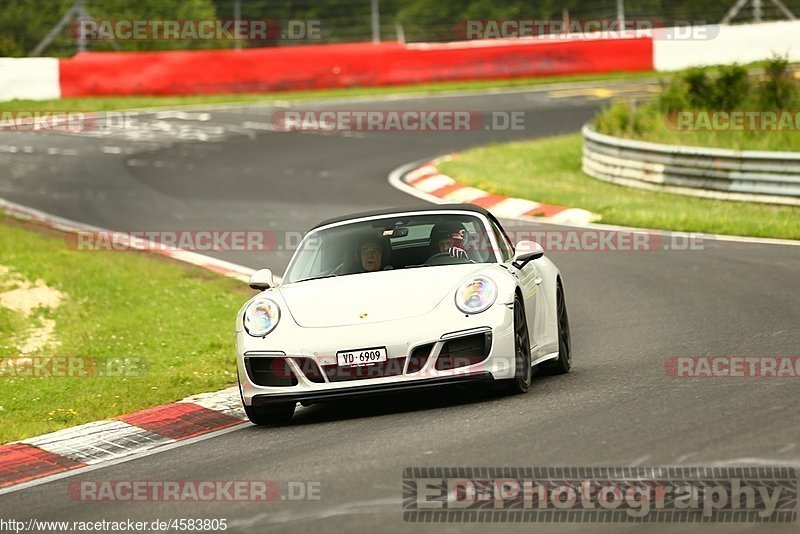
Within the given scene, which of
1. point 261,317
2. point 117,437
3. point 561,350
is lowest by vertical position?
point 117,437

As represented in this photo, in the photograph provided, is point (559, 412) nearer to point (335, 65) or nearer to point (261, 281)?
point (261, 281)

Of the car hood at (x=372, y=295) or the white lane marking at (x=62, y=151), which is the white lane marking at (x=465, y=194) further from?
the car hood at (x=372, y=295)

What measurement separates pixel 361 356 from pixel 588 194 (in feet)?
42.1

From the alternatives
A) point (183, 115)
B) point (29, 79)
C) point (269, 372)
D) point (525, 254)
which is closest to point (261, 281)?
point (269, 372)

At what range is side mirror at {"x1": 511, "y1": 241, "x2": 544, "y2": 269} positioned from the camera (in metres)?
9.35

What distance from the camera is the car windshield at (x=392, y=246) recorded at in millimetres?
9516

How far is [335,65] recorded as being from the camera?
120ft

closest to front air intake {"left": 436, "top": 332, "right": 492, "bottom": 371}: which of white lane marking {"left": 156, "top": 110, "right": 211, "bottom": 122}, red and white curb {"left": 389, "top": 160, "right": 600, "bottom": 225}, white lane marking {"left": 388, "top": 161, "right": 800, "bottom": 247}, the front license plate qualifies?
the front license plate

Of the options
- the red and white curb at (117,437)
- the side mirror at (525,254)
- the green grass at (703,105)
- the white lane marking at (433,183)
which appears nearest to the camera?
the red and white curb at (117,437)

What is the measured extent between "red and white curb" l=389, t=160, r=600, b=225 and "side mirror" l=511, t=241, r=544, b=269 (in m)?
8.80

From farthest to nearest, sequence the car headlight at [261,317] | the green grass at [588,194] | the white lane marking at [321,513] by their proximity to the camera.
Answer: the green grass at [588,194], the car headlight at [261,317], the white lane marking at [321,513]

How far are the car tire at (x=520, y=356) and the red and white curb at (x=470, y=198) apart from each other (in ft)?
31.1

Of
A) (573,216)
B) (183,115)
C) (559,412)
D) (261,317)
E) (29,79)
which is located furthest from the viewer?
(29,79)

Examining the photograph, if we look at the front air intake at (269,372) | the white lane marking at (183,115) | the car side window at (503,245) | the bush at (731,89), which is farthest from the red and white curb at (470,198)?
the front air intake at (269,372)
